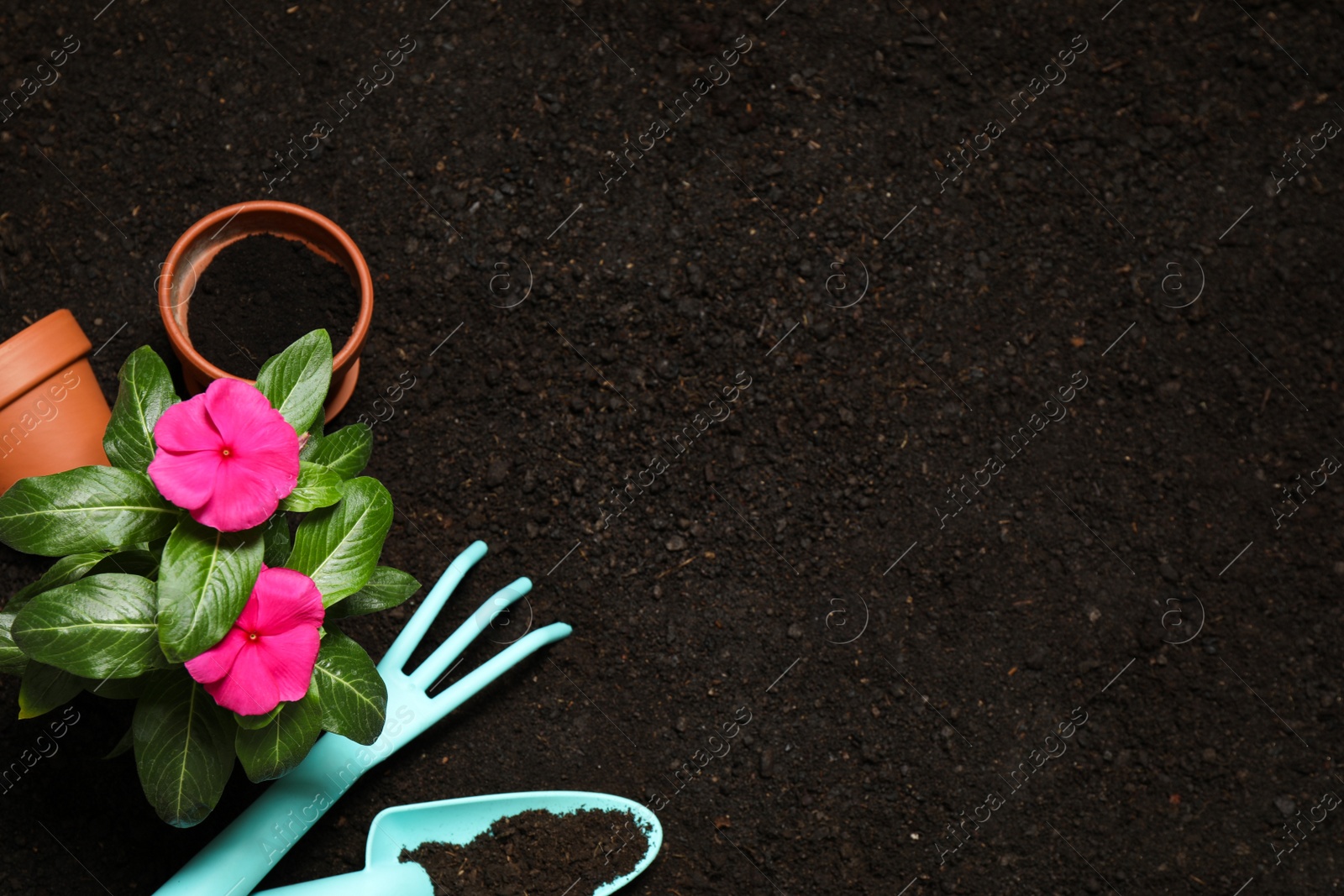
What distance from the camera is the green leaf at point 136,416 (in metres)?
1.19

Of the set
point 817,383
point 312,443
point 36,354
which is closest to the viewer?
point 312,443

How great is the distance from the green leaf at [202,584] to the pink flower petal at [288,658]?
0.17ft

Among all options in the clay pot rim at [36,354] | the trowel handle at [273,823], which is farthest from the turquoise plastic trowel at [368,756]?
the clay pot rim at [36,354]

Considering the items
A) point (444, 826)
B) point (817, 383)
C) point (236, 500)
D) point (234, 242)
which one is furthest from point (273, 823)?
point (817, 383)

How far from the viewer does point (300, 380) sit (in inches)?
48.4

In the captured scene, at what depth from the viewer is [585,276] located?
1.88 meters

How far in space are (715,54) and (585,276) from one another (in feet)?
1.76

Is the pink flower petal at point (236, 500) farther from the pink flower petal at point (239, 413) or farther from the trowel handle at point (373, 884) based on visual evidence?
the trowel handle at point (373, 884)

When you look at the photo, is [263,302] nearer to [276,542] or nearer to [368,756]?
[276,542]

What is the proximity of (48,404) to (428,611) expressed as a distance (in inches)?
27.8

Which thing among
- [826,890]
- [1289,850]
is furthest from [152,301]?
[1289,850]

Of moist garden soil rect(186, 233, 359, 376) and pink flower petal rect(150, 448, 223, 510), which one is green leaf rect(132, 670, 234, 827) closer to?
pink flower petal rect(150, 448, 223, 510)

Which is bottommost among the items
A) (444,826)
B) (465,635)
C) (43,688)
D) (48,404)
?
(444,826)

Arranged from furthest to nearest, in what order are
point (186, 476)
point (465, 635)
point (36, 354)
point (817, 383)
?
point (817, 383), point (465, 635), point (36, 354), point (186, 476)
